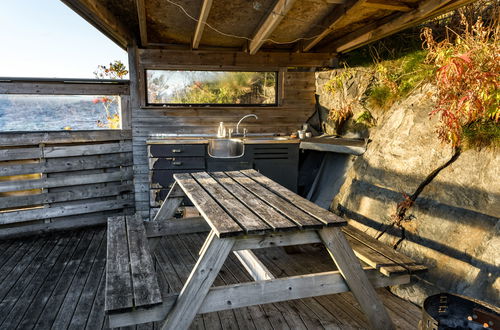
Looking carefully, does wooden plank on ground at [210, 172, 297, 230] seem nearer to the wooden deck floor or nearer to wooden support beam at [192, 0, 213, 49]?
the wooden deck floor

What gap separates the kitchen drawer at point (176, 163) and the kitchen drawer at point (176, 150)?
0.05 m

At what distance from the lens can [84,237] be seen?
439 cm

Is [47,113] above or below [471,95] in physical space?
below

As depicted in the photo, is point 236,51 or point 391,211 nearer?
point 391,211

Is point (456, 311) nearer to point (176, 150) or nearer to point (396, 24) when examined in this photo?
point (396, 24)

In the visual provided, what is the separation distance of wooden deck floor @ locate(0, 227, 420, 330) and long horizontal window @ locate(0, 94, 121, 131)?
1429 mm

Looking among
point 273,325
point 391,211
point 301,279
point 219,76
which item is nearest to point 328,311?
point 273,325

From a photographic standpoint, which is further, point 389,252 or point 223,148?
point 223,148

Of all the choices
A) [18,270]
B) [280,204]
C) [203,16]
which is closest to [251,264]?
[280,204]

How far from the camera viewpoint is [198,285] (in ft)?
6.27

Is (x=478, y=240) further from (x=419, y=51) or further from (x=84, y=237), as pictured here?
(x=84, y=237)

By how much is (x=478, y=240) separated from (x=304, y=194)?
9.63 feet

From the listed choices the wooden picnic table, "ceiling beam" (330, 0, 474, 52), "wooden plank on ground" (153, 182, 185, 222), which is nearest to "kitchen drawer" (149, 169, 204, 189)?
"wooden plank on ground" (153, 182, 185, 222)

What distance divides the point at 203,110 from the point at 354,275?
3595 millimetres
